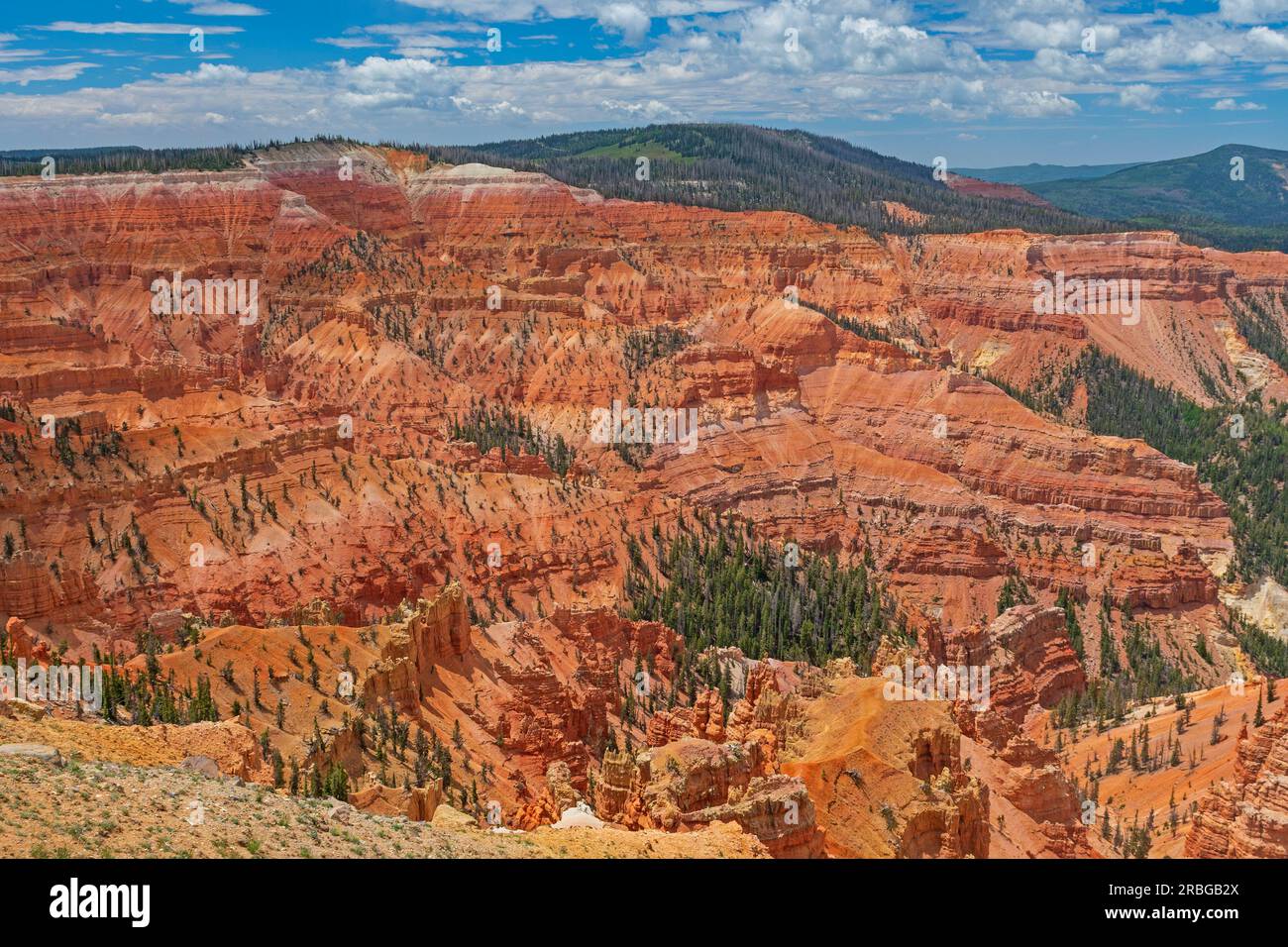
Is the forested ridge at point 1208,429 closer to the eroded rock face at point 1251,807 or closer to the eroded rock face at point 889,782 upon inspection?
the eroded rock face at point 1251,807

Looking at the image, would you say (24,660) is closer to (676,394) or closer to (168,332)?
(676,394)

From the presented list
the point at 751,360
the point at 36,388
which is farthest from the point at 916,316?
the point at 36,388

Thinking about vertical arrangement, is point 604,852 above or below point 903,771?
above

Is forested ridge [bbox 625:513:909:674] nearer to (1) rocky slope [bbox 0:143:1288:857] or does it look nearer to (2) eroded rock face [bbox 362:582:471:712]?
(1) rocky slope [bbox 0:143:1288:857]

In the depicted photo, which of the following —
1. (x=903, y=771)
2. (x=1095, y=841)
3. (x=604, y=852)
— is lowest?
Result: (x=1095, y=841)

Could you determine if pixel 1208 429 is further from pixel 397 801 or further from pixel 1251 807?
pixel 397 801

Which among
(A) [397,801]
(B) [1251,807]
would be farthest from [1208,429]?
(A) [397,801]

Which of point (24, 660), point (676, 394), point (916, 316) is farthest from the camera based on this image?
point (916, 316)
